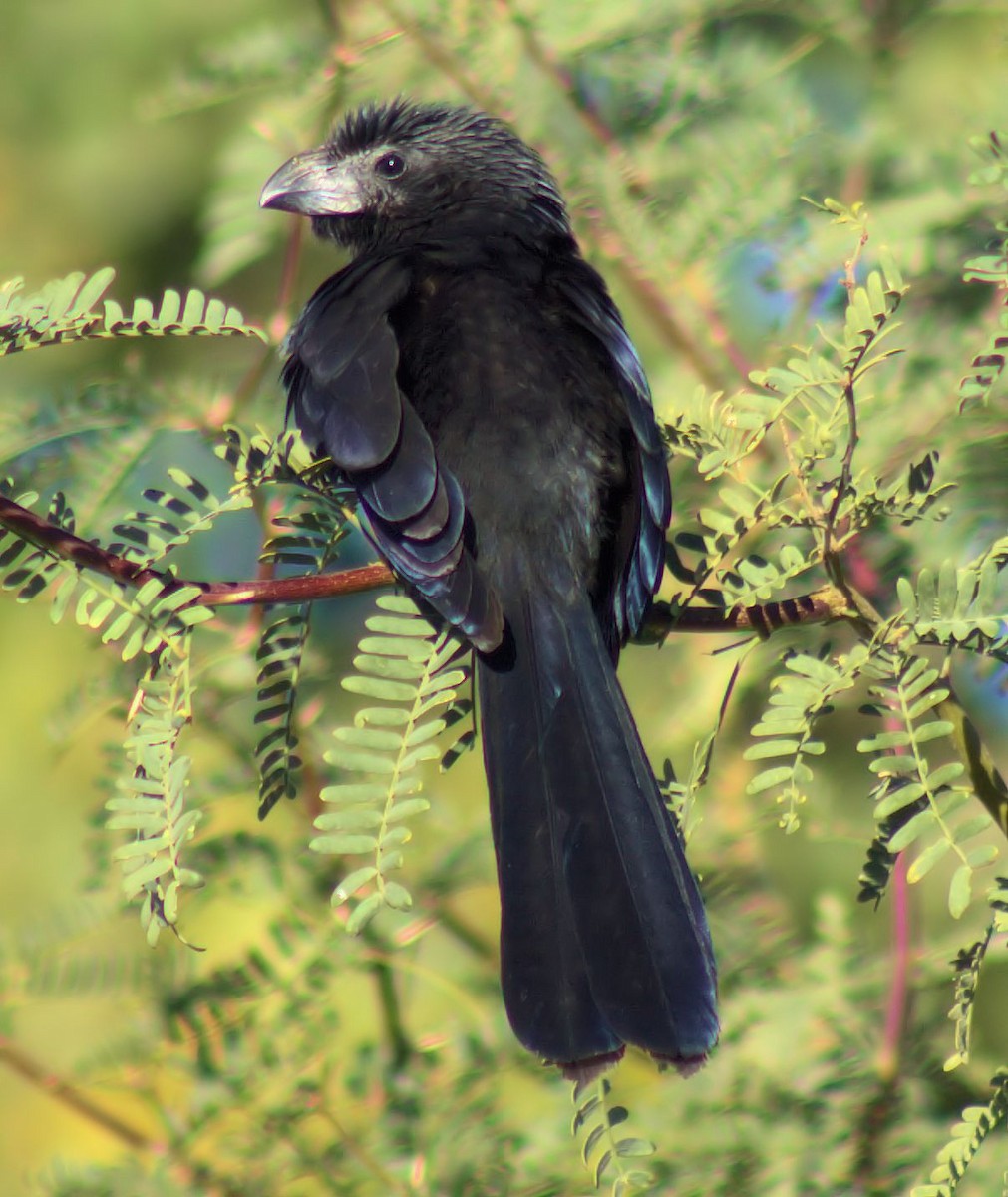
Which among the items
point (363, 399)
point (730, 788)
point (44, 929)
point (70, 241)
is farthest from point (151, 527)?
point (70, 241)

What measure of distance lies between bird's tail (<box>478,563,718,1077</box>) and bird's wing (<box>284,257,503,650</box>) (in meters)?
0.14

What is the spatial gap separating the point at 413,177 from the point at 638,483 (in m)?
1.60

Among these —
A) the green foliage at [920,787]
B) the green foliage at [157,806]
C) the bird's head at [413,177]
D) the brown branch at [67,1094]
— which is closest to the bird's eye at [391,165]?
the bird's head at [413,177]

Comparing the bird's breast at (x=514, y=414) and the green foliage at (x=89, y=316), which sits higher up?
the green foliage at (x=89, y=316)

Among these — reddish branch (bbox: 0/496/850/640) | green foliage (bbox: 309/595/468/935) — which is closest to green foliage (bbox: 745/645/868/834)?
reddish branch (bbox: 0/496/850/640)

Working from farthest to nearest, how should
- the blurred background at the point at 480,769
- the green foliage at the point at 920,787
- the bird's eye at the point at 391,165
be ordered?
1. the bird's eye at the point at 391,165
2. the blurred background at the point at 480,769
3. the green foliage at the point at 920,787

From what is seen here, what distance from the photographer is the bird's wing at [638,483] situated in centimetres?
288

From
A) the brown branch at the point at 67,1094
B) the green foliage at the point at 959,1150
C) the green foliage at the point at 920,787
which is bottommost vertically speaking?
A: the brown branch at the point at 67,1094

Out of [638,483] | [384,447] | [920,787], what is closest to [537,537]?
[638,483]

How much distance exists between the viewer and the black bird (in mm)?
2260

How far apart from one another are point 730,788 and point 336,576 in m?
1.84

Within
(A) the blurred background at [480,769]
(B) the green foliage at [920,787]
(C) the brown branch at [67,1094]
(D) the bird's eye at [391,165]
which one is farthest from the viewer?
(D) the bird's eye at [391,165]

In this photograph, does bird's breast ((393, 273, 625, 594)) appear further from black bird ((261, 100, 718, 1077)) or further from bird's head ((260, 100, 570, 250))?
bird's head ((260, 100, 570, 250))

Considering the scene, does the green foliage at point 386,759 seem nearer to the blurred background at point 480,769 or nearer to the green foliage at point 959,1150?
the blurred background at point 480,769
